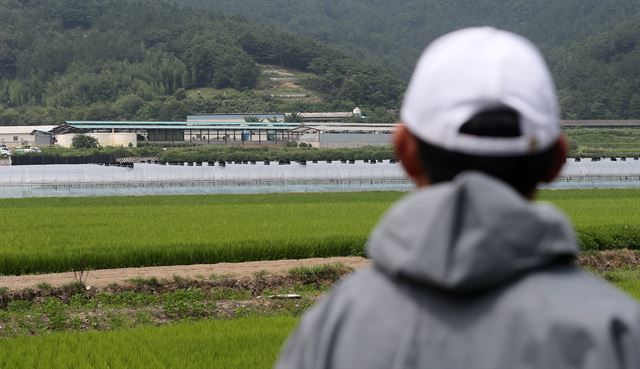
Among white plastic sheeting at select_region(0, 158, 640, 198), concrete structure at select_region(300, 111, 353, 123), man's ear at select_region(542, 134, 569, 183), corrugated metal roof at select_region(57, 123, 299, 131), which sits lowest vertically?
concrete structure at select_region(300, 111, 353, 123)

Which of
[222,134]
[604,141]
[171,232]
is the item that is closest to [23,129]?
[222,134]

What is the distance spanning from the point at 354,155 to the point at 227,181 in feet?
108

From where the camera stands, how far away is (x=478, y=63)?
1764 millimetres

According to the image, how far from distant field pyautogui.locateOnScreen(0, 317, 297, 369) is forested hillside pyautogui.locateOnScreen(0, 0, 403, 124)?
390 feet

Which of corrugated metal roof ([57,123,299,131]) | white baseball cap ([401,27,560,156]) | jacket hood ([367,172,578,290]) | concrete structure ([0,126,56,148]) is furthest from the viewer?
concrete structure ([0,126,56,148])

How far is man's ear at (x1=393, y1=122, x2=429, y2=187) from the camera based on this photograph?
188 cm

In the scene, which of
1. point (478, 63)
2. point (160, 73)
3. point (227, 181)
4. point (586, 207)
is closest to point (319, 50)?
point (160, 73)

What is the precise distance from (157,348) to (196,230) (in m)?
11.7

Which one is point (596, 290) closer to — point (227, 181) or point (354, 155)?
point (227, 181)

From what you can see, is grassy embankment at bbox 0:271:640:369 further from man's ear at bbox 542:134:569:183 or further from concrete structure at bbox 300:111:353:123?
concrete structure at bbox 300:111:353:123

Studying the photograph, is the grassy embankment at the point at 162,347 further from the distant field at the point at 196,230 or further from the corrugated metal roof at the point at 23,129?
the corrugated metal roof at the point at 23,129

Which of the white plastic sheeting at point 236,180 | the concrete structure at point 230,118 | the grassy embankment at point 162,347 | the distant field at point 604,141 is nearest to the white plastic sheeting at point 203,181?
the white plastic sheeting at point 236,180

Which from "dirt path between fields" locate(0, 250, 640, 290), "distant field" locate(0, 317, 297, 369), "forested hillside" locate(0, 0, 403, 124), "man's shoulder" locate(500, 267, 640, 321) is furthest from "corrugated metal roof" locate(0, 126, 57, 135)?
"man's shoulder" locate(500, 267, 640, 321)

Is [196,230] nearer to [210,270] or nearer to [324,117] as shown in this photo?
[210,270]
